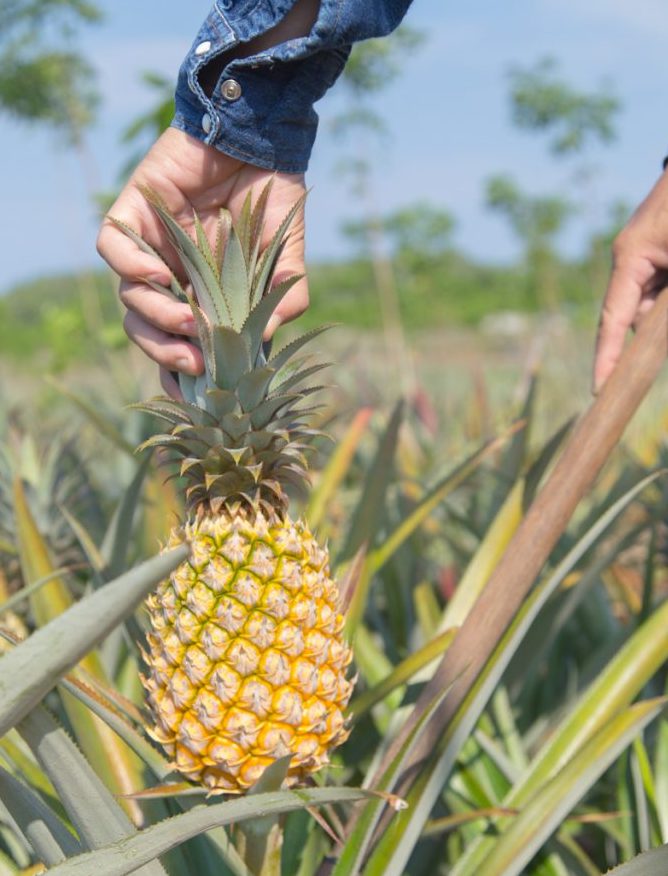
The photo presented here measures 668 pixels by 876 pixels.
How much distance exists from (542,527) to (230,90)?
25.2 inches

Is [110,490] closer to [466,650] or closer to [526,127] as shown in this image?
[466,650]

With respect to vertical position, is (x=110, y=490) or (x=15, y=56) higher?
(x=15, y=56)

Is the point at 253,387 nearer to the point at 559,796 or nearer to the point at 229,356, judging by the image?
the point at 229,356

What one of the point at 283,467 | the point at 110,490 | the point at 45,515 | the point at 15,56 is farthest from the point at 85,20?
the point at 283,467

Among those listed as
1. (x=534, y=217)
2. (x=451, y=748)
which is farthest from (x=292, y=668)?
(x=534, y=217)

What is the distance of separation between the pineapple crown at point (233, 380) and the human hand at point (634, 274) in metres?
0.51

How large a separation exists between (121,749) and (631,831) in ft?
2.38

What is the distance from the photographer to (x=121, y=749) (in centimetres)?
109

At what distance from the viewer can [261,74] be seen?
3.78 feet

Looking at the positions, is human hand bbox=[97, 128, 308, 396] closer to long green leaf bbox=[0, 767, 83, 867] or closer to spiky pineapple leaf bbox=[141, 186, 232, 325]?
spiky pineapple leaf bbox=[141, 186, 232, 325]

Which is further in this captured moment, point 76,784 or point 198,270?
point 198,270

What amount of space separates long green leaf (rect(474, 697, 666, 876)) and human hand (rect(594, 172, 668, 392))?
44cm

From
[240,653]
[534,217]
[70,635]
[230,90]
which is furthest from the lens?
[534,217]

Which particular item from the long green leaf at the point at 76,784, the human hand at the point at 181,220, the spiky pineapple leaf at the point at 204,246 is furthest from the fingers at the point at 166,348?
the long green leaf at the point at 76,784
